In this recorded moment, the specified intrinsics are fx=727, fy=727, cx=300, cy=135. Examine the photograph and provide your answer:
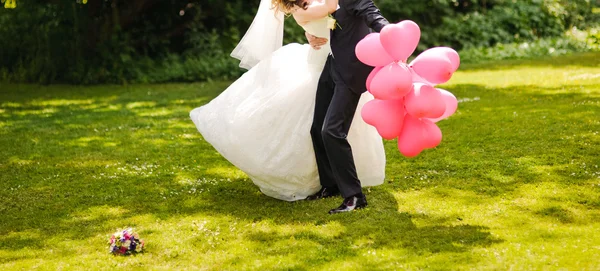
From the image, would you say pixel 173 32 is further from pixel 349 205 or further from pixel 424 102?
pixel 424 102

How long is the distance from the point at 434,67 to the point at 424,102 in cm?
24

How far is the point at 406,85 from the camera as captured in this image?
15.6ft

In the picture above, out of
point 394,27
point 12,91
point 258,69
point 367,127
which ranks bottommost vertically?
point 12,91

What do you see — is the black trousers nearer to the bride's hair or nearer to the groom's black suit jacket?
the groom's black suit jacket

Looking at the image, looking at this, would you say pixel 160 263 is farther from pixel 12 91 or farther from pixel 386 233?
pixel 12 91

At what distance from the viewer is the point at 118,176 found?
7094 millimetres

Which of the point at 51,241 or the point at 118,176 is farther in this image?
the point at 118,176

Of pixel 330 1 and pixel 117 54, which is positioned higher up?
pixel 330 1

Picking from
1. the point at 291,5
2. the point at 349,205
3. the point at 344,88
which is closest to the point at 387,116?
the point at 344,88

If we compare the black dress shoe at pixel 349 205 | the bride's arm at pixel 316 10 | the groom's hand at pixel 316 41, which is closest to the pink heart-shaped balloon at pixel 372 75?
the bride's arm at pixel 316 10

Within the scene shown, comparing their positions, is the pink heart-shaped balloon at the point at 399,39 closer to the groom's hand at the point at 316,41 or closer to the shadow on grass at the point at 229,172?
the groom's hand at the point at 316,41

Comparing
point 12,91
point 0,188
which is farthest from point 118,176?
point 12,91

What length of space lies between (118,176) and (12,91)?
7566 millimetres

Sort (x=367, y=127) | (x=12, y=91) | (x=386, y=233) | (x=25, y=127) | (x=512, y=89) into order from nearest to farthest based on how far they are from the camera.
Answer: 1. (x=386, y=233)
2. (x=367, y=127)
3. (x=25, y=127)
4. (x=512, y=89)
5. (x=12, y=91)
